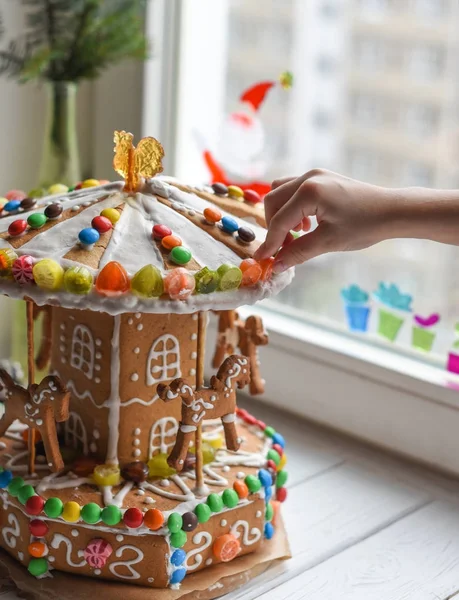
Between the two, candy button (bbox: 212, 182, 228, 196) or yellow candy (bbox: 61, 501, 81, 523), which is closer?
yellow candy (bbox: 61, 501, 81, 523)

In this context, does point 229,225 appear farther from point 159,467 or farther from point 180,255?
point 159,467

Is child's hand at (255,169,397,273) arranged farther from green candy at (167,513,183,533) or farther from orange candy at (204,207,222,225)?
green candy at (167,513,183,533)

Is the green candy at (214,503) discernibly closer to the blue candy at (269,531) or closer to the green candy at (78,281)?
the blue candy at (269,531)

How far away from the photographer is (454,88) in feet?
4.57

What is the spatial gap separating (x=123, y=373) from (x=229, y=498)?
190 mm

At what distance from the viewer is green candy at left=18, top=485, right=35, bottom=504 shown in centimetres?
100

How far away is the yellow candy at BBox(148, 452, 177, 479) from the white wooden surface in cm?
16

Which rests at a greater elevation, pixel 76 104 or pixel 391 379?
pixel 76 104

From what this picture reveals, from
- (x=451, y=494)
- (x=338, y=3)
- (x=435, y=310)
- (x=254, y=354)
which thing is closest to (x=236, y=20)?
(x=338, y=3)

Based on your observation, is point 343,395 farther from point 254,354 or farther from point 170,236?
point 170,236

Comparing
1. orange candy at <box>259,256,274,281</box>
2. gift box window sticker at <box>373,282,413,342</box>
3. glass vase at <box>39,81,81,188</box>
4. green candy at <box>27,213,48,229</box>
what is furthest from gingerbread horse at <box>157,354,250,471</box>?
glass vase at <box>39,81,81,188</box>

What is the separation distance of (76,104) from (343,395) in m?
0.76

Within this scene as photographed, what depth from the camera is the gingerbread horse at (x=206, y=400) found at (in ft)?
3.18

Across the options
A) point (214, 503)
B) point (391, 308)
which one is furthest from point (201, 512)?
point (391, 308)
